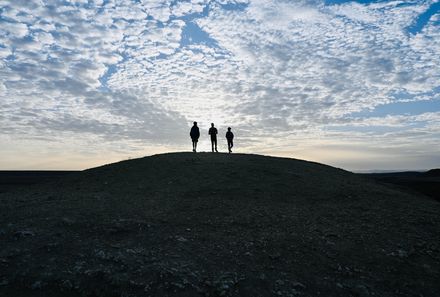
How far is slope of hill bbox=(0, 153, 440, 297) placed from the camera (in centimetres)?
791

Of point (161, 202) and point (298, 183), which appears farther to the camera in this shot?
point (298, 183)

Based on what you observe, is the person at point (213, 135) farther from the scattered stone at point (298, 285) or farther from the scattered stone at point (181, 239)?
the scattered stone at point (298, 285)

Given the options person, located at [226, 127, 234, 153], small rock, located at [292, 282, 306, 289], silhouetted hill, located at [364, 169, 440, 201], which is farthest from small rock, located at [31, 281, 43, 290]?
silhouetted hill, located at [364, 169, 440, 201]

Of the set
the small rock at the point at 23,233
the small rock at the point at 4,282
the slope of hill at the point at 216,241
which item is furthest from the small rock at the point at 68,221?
the small rock at the point at 4,282

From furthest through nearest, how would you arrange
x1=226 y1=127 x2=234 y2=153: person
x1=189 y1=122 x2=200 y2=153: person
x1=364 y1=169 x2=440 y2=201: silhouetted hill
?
x1=364 y1=169 x2=440 y2=201: silhouetted hill
x1=226 y1=127 x2=234 y2=153: person
x1=189 y1=122 x2=200 y2=153: person

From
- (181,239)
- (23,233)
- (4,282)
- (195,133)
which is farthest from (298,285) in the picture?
(195,133)

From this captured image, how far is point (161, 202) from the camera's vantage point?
14352mm

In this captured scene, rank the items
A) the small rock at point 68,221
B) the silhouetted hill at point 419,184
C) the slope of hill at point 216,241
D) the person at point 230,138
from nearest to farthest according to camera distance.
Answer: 1. the slope of hill at point 216,241
2. the small rock at point 68,221
3. the person at point 230,138
4. the silhouetted hill at point 419,184

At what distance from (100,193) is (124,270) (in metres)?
8.37

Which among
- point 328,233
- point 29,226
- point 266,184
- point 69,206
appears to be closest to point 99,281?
point 29,226

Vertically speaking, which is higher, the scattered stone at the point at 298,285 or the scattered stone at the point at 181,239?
the scattered stone at the point at 181,239

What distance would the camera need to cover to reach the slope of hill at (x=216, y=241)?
791 centimetres

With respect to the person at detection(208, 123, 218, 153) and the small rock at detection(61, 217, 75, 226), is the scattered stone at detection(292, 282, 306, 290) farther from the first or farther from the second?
the person at detection(208, 123, 218, 153)

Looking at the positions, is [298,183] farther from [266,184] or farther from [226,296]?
[226,296]
